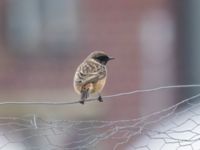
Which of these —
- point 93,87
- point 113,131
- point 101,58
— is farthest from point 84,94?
point 113,131

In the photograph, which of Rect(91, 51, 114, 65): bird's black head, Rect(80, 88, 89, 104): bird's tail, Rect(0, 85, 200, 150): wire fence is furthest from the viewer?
Rect(91, 51, 114, 65): bird's black head

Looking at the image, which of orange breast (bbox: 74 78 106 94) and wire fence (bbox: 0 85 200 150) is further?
orange breast (bbox: 74 78 106 94)

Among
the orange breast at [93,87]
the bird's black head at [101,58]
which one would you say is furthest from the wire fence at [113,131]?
the bird's black head at [101,58]

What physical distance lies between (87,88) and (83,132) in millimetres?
610

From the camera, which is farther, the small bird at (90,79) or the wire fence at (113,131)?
the small bird at (90,79)

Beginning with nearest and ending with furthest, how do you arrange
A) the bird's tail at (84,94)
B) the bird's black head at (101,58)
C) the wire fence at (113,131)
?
the wire fence at (113,131) → the bird's tail at (84,94) → the bird's black head at (101,58)

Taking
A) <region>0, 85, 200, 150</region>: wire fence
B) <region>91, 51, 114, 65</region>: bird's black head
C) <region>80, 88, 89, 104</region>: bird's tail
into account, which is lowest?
<region>80, 88, 89, 104</region>: bird's tail

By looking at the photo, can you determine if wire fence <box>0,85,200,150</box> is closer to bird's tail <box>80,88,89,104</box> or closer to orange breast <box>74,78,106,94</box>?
bird's tail <box>80,88,89,104</box>

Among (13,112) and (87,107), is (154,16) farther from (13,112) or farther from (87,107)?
(13,112)

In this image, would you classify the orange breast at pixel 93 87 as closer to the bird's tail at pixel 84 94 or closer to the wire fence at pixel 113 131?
the bird's tail at pixel 84 94

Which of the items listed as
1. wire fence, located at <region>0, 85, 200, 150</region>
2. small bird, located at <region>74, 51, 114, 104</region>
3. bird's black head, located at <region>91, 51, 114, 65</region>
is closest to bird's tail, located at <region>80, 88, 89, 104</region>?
small bird, located at <region>74, 51, 114, 104</region>

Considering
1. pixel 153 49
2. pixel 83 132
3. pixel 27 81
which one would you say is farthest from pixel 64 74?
pixel 83 132

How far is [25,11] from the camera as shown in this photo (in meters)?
7.20

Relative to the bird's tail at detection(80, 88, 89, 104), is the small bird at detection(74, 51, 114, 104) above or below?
above
